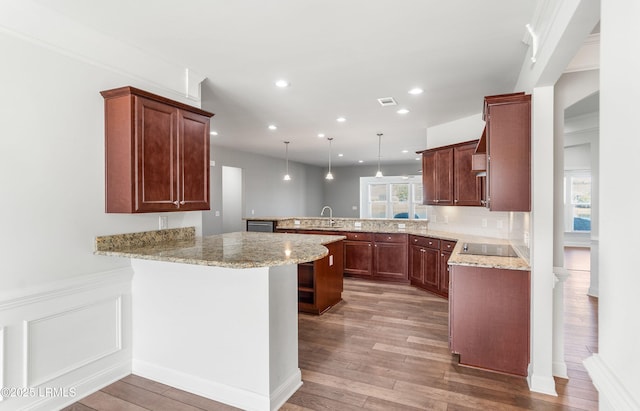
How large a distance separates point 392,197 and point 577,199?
5.15 meters

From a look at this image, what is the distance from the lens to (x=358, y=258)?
617cm

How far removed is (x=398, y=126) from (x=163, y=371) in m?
4.78

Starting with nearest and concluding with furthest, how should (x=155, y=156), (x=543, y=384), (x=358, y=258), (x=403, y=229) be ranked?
(x=543, y=384)
(x=155, y=156)
(x=403, y=229)
(x=358, y=258)

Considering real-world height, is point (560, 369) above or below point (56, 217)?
below

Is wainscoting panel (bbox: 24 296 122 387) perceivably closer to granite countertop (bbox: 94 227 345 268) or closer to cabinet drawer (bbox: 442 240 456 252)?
granite countertop (bbox: 94 227 345 268)

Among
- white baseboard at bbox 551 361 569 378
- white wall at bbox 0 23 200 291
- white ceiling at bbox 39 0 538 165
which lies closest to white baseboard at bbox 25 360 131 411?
white wall at bbox 0 23 200 291

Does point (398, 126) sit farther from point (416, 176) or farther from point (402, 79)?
point (416, 176)

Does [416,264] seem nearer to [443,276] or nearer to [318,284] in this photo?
[443,276]

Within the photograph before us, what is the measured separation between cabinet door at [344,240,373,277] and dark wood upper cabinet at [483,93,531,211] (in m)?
3.59

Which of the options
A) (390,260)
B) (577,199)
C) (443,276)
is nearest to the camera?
(443,276)

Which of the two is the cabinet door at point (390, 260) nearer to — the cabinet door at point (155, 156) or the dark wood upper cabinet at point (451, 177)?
the dark wood upper cabinet at point (451, 177)

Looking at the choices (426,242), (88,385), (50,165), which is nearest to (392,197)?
(426,242)

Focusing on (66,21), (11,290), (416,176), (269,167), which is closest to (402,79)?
(66,21)
